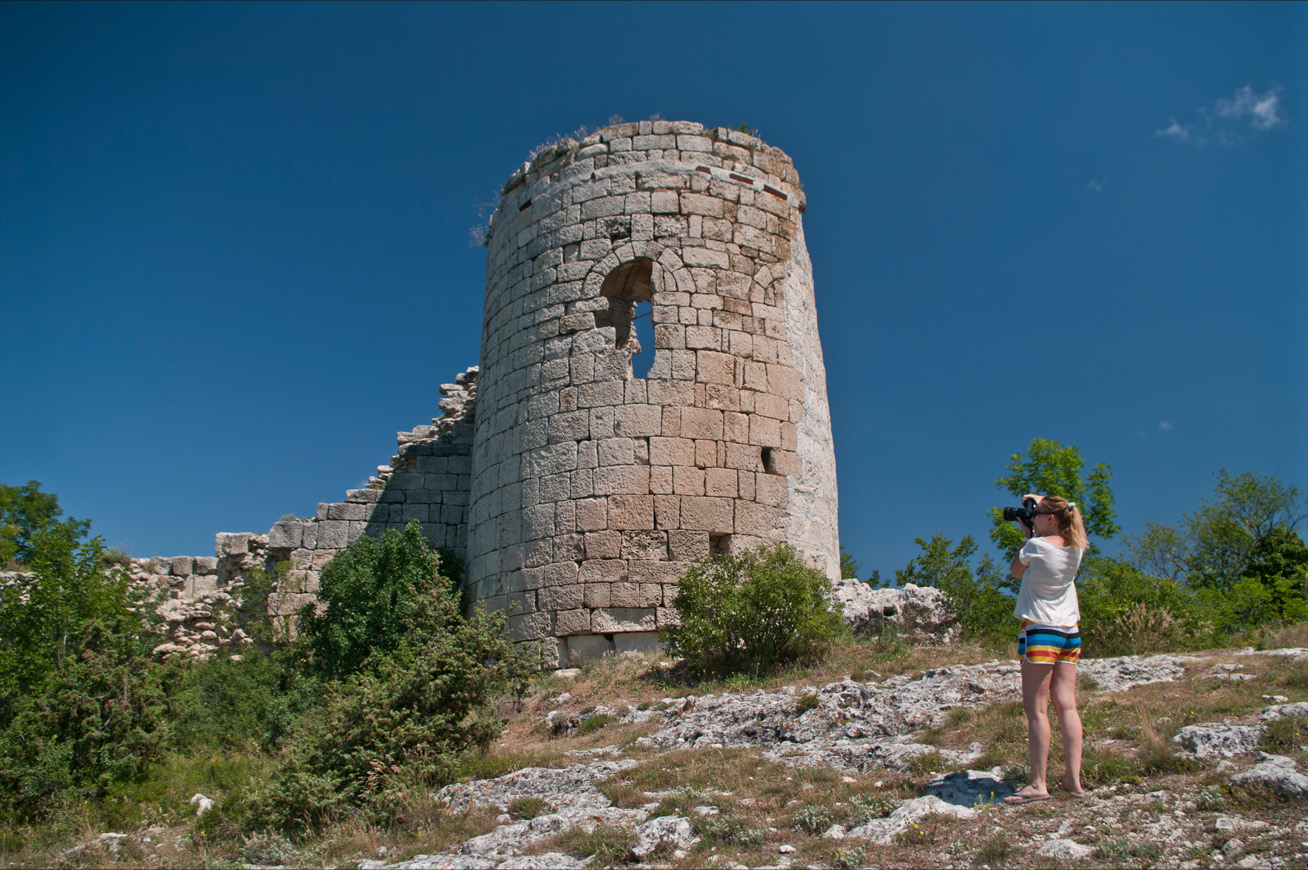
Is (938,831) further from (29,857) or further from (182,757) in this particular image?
(182,757)

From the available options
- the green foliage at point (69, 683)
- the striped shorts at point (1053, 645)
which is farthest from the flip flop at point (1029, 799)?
the green foliage at point (69, 683)

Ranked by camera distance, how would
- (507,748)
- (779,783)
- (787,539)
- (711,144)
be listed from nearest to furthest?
(779,783), (507,748), (787,539), (711,144)

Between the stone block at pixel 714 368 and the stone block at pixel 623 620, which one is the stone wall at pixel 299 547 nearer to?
the stone block at pixel 623 620

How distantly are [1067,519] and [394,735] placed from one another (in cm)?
443

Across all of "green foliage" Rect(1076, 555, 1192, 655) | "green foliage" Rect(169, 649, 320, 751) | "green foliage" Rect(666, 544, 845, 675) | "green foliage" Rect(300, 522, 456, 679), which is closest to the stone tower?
"green foliage" Rect(300, 522, 456, 679)

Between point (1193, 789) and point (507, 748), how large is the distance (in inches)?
183

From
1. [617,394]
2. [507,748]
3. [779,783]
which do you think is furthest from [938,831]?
[617,394]

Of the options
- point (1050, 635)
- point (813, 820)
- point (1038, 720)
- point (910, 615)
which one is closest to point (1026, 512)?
point (1050, 635)

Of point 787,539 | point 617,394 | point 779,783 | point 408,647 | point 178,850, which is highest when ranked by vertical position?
point 617,394

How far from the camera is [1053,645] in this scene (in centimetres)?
448

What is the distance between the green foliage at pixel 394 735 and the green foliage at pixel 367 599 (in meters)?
2.34

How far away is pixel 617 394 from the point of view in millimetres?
9414

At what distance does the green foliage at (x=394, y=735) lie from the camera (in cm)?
568

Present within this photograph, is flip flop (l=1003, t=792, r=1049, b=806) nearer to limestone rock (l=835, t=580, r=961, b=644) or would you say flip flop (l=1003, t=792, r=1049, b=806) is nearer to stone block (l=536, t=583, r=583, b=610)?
limestone rock (l=835, t=580, r=961, b=644)
